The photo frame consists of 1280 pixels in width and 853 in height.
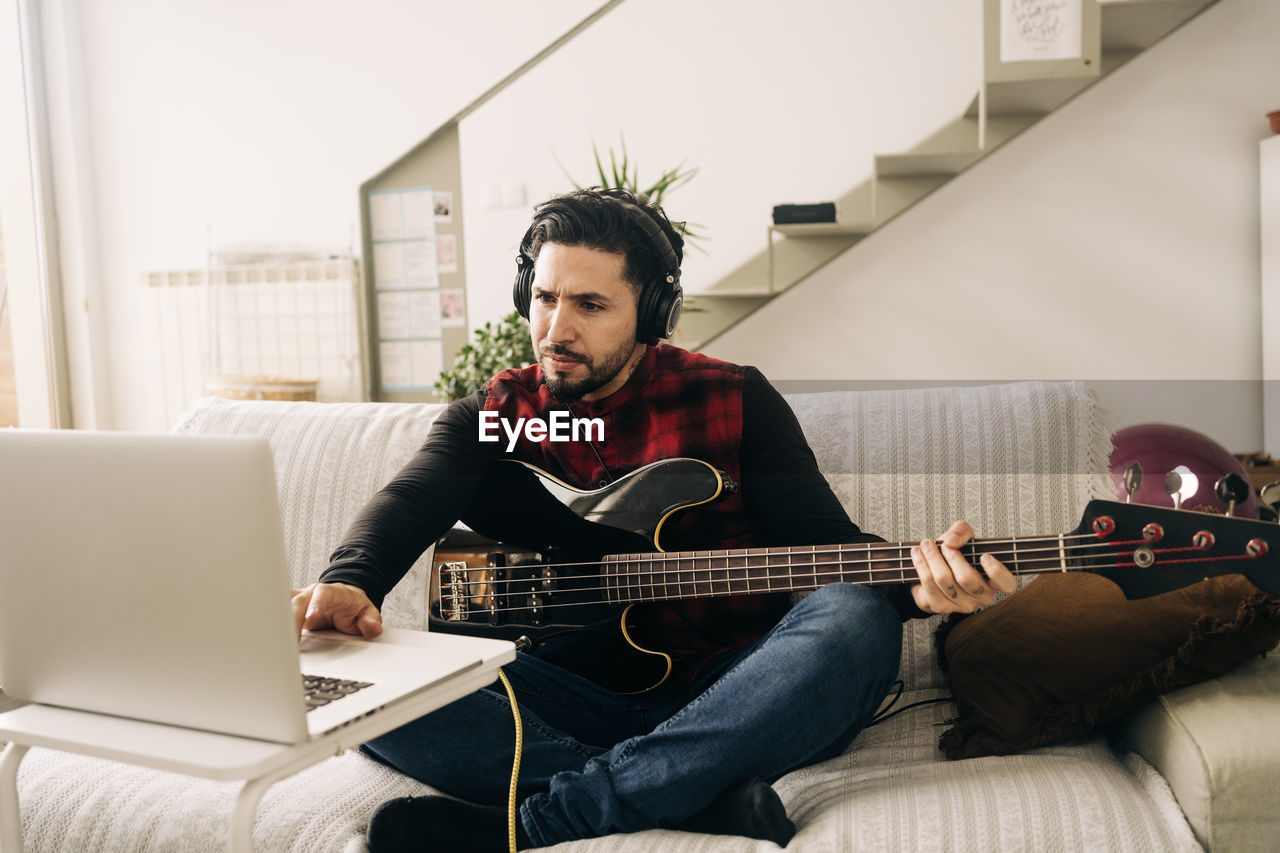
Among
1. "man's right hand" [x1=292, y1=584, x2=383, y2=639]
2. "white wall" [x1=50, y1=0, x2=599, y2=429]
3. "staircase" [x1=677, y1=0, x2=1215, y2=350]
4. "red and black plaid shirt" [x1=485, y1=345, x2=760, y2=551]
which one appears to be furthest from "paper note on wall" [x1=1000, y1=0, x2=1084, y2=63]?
"man's right hand" [x1=292, y1=584, x2=383, y2=639]

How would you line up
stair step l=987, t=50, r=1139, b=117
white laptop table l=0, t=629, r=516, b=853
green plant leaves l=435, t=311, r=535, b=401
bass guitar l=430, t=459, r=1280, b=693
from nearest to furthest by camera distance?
white laptop table l=0, t=629, r=516, b=853 → bass guitar l=430, t=459, r=1280, b=693 → green plant leaves l=435, t=311, r=535, b=401 → stair step l=987, t=50, r=1139, b=117

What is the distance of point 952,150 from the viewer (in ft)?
10.9

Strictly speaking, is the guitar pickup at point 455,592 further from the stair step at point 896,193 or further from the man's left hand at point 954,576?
the stair step at point 896,193

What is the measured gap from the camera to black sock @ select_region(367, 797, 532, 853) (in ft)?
3.35

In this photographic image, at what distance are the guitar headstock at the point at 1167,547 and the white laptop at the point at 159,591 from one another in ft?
2.18

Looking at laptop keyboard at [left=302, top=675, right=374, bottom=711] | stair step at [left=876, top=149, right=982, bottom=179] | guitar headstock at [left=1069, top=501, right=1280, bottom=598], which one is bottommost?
laptop keyboard at [left=302, top=675, right=374, bottom=711]

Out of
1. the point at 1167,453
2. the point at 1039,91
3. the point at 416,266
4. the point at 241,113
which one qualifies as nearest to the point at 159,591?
the point at 1167,453

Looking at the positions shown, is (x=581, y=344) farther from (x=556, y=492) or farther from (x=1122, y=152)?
(x=1122, y=152)

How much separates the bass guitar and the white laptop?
44 cm

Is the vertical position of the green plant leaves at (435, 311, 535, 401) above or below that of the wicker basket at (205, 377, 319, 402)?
above

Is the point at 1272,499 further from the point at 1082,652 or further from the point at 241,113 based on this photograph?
the point at 241,113

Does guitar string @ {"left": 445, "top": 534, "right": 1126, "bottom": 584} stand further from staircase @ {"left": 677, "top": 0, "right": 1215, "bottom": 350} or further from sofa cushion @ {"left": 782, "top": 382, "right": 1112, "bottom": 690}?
staircase @ {"left": 677, "top": 0, "right": 1215, "bottom": 350}

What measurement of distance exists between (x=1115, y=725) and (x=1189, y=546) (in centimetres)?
37

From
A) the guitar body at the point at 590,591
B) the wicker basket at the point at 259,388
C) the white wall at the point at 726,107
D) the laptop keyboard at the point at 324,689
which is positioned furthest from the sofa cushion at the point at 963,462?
the wicker basket at the point at 259,388
